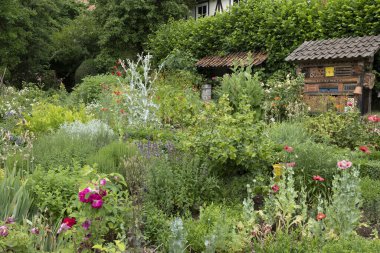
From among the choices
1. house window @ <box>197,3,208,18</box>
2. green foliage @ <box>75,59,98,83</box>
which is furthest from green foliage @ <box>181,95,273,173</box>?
house window @ <box>197,3,208,18</box>

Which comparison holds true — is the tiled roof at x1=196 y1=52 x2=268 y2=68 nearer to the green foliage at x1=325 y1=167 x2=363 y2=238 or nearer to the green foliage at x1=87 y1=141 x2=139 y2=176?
the green foliage at x1=87 y1=141 x2=139 y2=176

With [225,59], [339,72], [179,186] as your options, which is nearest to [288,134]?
[339,72]

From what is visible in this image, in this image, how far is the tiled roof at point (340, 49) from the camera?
391 inches

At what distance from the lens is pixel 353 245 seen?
2881 millimetres

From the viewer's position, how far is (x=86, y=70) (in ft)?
71.9

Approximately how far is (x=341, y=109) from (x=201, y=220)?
653 centimetres

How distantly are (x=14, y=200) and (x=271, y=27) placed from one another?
1203 centimetres

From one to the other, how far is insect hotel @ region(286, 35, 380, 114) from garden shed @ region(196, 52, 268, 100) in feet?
11.0

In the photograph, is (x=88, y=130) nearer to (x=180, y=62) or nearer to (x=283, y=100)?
(x=283, y=100)

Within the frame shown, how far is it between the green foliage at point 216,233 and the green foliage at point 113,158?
3.74ft

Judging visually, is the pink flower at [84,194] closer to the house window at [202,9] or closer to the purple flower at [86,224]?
the purple flower at [86,224]

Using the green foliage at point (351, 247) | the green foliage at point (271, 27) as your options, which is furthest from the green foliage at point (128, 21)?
the green foliage at point (351, 247)

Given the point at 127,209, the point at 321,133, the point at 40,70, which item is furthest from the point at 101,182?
the point at 40,70

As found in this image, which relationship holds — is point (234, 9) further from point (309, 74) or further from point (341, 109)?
point (341, 109)
